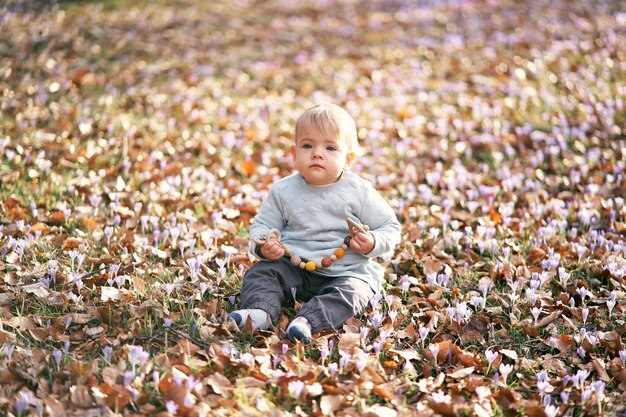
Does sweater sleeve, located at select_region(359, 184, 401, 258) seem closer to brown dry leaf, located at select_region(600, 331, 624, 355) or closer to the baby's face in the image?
the baby's face

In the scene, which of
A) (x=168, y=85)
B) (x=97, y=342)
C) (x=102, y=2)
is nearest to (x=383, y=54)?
(x=168, y=85)

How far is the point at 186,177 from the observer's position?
6.46 m

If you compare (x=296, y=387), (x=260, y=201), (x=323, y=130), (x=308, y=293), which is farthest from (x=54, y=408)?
(x=260, y=201)

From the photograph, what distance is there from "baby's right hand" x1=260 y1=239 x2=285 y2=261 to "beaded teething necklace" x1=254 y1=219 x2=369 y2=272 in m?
0.03

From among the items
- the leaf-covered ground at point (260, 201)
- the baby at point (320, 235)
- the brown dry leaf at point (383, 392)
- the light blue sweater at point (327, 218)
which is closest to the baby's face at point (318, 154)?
the baby at point (320, 235)

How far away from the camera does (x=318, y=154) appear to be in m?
4.18

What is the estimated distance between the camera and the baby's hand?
4.16 metres

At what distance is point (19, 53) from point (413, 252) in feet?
23.4

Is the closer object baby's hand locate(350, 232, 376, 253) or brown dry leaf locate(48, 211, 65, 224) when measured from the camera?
baby's hand locate(350, 232, 376, 253)

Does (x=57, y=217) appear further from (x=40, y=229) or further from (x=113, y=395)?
(x=113, y=395)

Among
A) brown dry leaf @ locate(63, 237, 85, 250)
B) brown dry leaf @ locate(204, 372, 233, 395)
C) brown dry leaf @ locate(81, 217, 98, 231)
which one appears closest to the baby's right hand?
brown dry leaf @ locate(204, 372, 233, 395)

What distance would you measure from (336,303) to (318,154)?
36.6 inches

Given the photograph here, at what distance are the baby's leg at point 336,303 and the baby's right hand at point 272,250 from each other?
349 mm

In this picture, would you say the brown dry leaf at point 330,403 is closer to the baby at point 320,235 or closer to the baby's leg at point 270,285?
the baby at point 320,235
